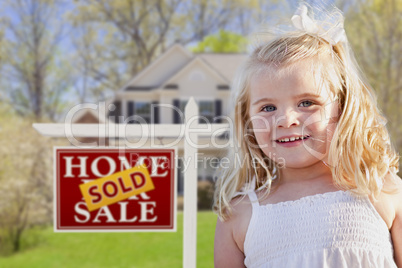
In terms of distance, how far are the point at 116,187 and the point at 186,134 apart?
0.44m

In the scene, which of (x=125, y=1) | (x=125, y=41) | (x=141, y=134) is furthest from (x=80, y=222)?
(x=125, y=1)

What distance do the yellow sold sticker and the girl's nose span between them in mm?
1084

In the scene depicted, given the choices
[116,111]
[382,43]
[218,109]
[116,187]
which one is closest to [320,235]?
[116,187]

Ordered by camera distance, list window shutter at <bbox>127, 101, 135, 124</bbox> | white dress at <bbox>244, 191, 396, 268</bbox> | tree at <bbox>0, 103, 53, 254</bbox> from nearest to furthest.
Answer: white dress at <bbox>244, 191, 396, 268</bbox>, tree at <bbox>0, 103, 53, 254</bbox>, window shutter at <bbox>127, 101, 135, 124</bbox>

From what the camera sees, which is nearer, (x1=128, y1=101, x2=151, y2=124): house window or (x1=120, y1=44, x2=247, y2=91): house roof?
(x1=120, y1=44, x2=247, y2=91): house roof

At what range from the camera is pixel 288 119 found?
2.96ft

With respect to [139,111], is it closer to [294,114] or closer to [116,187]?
[116,187]

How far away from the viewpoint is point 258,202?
1003 mm

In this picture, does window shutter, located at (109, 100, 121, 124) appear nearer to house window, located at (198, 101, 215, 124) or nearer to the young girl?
house window, located at (198, 101, 215, 124)

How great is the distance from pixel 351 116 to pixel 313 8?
30 cm

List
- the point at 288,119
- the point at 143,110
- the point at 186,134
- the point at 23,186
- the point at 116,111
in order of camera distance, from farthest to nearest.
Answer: the point at 143,110 < the point at 116,111 < the point at 23,186 < the point at 186,134 < the point at 288,119

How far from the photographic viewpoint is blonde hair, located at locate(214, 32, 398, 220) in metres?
0.94

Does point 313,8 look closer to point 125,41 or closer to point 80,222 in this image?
point 80,222

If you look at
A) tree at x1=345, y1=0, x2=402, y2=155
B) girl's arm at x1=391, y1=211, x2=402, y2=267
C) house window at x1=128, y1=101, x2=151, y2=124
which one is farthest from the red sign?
tree at x1=345, y1=0, x2=402, y2=155
